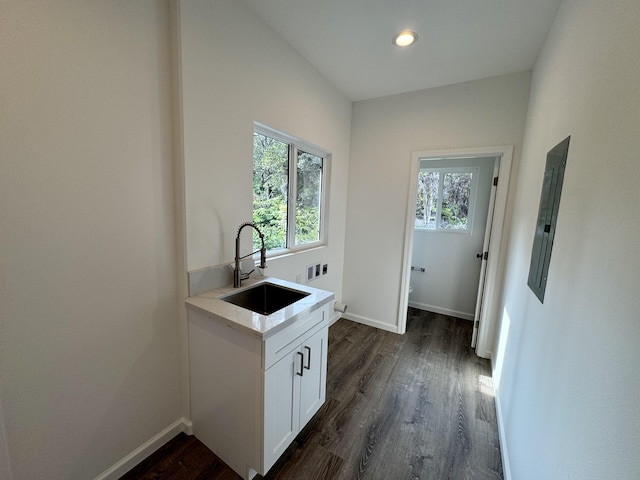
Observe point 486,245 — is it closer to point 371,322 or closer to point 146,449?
point 371,322

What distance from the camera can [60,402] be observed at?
3.61 ft

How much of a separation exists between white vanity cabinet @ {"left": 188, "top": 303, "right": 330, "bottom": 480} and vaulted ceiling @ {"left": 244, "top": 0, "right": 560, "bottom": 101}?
187cm

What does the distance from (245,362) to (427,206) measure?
316cm

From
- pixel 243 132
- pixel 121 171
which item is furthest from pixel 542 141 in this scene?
pixel 121 171

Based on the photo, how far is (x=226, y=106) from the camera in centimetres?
155

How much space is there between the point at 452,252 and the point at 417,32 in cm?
254

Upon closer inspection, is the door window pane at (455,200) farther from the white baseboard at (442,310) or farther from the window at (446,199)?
the white baseboard at (442,310)

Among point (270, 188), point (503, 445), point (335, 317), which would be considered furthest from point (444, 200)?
point (503, 445)

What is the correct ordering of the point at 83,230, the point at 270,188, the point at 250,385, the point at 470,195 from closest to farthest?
1. the point at 83,230
2. the point at 250,385
3. the point at 270,188
4. the point at 470,195

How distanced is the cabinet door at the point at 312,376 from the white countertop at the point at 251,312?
0.22m

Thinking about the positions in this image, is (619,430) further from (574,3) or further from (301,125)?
(301,125)

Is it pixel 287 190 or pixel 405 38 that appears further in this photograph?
pixel 287 190

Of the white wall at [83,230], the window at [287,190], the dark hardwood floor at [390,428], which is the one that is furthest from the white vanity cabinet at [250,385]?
the window at [287,190]

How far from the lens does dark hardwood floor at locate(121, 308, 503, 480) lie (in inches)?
55.3
